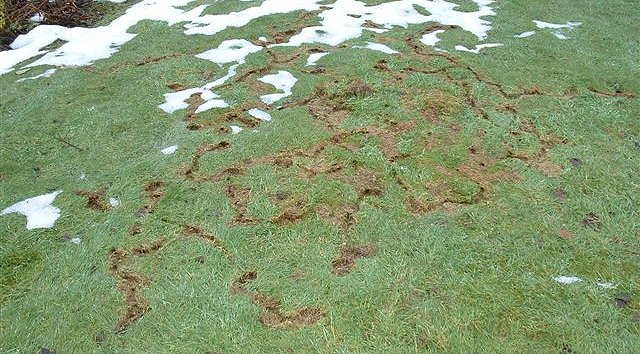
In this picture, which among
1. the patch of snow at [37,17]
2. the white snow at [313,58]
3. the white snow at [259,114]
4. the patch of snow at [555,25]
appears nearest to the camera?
the white snow at [259,114]

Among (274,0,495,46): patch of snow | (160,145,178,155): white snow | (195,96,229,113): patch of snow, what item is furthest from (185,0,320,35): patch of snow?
(160,145,178,155): white snow

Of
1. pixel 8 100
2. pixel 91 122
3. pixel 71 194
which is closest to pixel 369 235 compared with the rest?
pixel 71 194

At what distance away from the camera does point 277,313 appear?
2.49 meters

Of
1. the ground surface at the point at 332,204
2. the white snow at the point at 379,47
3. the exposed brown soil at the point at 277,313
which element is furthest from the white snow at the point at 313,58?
the exposed brown soil at the point at 277,313

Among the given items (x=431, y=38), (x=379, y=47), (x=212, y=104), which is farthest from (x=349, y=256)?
(x=431, y=38)

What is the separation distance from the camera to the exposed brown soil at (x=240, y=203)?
3131 mm

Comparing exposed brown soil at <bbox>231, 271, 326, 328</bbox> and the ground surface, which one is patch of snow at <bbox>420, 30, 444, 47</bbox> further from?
exposed brown soil at <bbox>231, 271, 326, 328</bbox>

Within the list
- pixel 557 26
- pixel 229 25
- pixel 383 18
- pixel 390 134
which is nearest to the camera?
pixel 390 134

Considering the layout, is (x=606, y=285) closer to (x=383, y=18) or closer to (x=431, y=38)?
(x=431, y=38)

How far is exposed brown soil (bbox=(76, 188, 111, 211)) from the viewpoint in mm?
3311

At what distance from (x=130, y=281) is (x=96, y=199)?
928mm

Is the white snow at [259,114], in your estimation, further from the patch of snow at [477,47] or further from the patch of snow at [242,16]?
the patch of snow at [477,47]

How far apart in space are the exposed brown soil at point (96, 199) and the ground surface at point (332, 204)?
0.02 m

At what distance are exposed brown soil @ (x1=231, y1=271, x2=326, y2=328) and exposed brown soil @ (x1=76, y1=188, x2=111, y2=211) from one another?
1.24 m
